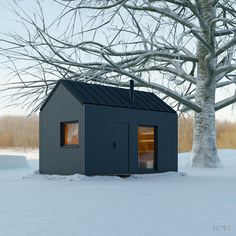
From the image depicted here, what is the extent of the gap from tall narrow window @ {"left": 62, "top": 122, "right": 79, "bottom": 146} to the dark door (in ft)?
4.44

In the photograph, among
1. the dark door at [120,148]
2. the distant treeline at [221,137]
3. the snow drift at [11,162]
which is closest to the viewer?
the dark door at [120,148]

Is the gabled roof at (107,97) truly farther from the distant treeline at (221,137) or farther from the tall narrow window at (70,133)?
the distant treeline at (221,137)

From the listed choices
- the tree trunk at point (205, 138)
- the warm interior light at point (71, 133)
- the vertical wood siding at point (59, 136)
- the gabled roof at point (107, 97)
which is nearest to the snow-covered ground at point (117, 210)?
the vertical wood siding at point (59, 136)

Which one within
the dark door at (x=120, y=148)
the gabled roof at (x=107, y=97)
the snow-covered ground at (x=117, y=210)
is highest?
the gabled roof at (x=107, y=97)

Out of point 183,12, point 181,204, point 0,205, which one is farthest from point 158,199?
point 183,12

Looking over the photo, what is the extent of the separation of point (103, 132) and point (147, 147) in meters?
2.79

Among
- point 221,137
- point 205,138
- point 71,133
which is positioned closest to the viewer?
point 71,133

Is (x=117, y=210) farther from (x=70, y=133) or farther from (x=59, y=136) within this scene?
(x=59, y=136)

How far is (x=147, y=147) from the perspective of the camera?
62.6 feet

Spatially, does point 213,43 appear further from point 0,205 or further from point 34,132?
point 34,132

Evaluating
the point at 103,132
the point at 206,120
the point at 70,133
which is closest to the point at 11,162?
the point at 70,133

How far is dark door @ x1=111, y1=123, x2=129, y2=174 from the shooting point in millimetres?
17266

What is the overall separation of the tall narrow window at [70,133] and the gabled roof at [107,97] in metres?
1.09

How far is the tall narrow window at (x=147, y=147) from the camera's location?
1894 cm
